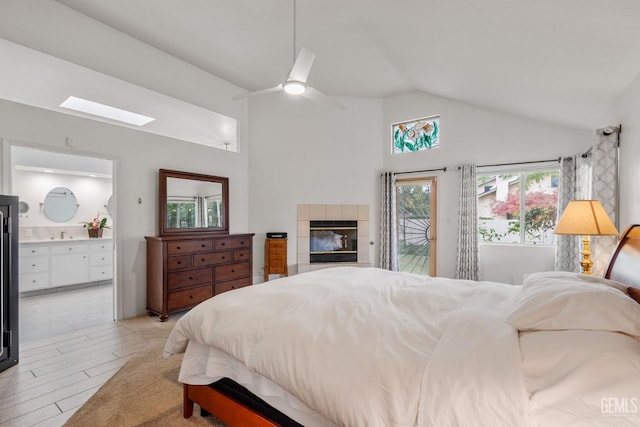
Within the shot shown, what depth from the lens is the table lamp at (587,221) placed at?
2.45m

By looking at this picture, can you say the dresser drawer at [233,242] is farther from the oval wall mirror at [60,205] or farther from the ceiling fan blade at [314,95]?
the oval wall mirror at [60,205]

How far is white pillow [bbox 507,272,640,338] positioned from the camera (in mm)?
1174

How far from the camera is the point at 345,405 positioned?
110 cm

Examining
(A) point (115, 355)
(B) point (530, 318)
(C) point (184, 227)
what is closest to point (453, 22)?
(B) point (530, 318)

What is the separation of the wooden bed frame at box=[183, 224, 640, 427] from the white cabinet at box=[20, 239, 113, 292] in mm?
4509

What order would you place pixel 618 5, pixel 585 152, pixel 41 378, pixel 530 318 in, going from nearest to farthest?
pixel 530 318 < pixel 618 5 < pixel 41 378 < pixel 585 152

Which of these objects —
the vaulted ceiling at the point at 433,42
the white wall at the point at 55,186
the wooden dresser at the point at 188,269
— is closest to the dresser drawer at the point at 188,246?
the wooden dresser at the point at 188,269

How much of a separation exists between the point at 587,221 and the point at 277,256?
158 inches

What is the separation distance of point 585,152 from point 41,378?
609cm

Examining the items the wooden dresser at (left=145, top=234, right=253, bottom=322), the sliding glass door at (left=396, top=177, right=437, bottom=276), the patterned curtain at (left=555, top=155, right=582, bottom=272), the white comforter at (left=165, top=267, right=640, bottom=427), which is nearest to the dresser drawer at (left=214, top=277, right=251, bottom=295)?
the wooden dresser at (left=145, top=234, right=253, bottom=322)

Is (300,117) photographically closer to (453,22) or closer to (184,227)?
(184,227)

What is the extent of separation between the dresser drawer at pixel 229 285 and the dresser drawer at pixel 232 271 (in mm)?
60

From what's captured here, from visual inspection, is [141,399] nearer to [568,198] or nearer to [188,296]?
[188,296]

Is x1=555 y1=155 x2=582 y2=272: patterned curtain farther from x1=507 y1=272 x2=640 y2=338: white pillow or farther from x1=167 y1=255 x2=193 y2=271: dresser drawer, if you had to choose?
x1=167 y1=255 x2=193 y2=271: dresser drawer
